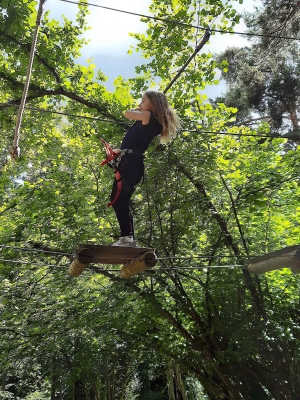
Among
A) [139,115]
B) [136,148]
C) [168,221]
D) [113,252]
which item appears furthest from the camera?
[168,221]

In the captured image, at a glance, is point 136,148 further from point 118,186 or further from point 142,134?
point 118,186

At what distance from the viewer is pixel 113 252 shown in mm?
2918

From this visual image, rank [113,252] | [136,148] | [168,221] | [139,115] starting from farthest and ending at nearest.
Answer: [168,221] → [136,148] → [139,115] → [113,252]

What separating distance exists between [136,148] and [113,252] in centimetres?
91

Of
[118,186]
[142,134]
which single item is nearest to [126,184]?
[118,186]

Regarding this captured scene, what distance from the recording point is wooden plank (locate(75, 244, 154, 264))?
285 centimetres

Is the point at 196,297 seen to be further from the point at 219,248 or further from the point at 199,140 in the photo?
the point at 199,140

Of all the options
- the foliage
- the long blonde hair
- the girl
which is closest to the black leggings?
the girl

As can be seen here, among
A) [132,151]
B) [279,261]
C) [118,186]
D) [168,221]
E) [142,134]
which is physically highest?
[168,221]

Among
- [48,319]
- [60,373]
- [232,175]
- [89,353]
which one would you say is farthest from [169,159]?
[60,373]

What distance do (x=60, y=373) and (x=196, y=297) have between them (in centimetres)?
626

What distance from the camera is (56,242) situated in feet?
21.2

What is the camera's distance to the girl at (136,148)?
3.07 metres

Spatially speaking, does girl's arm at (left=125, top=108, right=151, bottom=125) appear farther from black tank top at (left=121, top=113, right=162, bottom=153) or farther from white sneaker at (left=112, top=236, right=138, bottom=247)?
white sneaker at (left=112, top=236, right=138, bottom=247)
